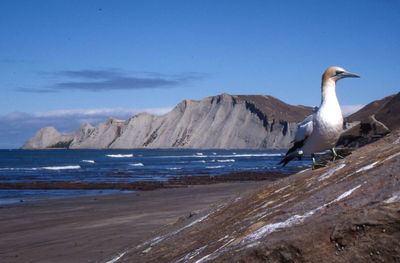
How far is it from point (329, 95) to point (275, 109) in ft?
593

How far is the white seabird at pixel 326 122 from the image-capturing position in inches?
251

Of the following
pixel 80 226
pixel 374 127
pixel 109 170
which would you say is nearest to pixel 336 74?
pixel 80 226

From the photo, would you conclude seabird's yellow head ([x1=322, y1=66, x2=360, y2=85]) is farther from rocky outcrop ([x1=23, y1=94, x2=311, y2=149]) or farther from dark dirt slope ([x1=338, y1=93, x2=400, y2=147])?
rocky outcrop ([x1=23, y1=94, x2=311, y2=149])

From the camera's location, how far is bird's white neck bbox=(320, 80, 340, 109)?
636cm

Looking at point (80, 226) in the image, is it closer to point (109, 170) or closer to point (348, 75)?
point (348, 75)

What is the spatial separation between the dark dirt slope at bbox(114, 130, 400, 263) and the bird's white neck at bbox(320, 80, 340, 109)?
0.57m

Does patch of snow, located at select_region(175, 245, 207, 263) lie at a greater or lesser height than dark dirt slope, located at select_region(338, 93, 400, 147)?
lesser

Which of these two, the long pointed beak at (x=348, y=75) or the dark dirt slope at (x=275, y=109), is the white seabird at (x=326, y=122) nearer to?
the long pointed beak at (x=348, y=75)

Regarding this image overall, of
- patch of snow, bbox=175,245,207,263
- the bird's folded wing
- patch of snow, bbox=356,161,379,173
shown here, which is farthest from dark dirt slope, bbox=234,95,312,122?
patch of snow, bbox=175,245,207,263

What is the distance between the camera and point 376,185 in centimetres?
459

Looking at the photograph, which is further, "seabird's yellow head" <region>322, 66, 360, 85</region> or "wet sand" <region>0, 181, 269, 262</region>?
"wet sand" <region>0, 181, 269, 262</region>

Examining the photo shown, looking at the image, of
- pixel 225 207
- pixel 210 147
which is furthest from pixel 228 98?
pixel 225 207

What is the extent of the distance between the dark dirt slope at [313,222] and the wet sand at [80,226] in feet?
3.85

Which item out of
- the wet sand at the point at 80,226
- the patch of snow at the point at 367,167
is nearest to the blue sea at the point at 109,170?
the wet sand at the point at 80,226
